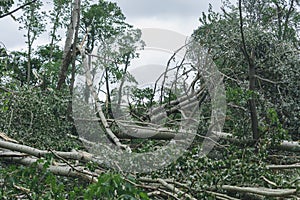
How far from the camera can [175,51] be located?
4.74m

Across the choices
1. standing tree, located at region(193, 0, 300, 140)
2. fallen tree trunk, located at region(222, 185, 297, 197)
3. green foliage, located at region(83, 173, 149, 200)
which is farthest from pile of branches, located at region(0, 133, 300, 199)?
standing tree, located at region(193, 0, 300, 140)

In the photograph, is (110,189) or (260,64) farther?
(260,64)

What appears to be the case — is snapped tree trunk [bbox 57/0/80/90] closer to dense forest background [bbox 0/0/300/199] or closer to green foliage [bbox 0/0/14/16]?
dense forest background [bbox 0/0/300/199]

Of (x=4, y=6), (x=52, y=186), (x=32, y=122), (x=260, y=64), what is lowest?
(x=52, y=186)

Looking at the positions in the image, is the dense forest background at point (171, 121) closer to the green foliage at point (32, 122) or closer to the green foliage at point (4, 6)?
the green foliage at point (32, 122)

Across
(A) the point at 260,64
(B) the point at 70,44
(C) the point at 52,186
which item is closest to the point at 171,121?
(A) the point at 260,64

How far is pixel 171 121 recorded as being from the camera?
4.68 metres

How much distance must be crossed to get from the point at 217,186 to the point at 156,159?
0.54 metres

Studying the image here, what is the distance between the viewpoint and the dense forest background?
2932 millimetres

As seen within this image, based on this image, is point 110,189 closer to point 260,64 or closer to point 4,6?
point 260,64

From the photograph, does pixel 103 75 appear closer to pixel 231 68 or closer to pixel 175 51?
pixel 175 51

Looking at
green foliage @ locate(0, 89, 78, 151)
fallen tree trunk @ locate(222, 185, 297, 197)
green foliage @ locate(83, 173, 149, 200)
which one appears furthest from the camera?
green foliage @ locate(0, 89, 78, 151)

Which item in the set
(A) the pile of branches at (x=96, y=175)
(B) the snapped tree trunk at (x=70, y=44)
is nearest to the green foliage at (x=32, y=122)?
(A) the pile of branches at (x=96, y=175)

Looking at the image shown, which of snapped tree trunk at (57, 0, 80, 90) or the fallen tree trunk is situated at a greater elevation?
snapped tree trunk at (57, 0, 80, 90)
